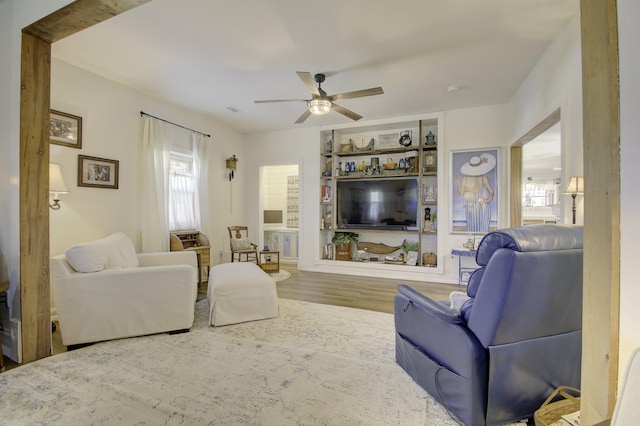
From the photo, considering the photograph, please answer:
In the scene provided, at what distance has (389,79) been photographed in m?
3.52

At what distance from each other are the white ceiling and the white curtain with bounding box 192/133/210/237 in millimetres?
840

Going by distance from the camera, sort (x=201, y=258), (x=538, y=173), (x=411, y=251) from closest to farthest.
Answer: (x=201, y=258), (x=411, y=251), (x=538, y=173)

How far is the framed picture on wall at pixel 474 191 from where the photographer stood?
4410 millimetres

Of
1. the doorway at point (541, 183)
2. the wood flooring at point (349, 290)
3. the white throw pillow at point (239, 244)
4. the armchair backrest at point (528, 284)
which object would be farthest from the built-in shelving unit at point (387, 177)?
the armchair backrest at point (528, 284)

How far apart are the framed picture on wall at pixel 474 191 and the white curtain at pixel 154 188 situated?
4.49 meters

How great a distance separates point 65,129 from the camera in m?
3.10

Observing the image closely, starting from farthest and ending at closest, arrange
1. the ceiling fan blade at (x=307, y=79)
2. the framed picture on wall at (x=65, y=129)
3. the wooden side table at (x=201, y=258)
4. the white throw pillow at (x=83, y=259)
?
1. the wooden side table at (x=201, y=258)
2. the framed picture on wall at (x=65, y=129)
3. the ceiling fan blade at (x=307, y=79)
4. the white throw pillow at (x=83, y=259)

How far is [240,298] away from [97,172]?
241 cm

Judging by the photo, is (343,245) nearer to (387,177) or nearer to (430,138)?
(387,177)

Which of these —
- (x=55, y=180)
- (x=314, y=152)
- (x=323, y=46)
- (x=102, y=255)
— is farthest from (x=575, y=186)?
(x=55, y=180)

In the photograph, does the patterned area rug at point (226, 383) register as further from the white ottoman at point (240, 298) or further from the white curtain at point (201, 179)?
the white curtain at point (201, 179)

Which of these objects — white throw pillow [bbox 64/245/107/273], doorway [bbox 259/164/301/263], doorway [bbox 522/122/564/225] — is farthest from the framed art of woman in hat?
white throw pillow [bbox 64/245/107/273]

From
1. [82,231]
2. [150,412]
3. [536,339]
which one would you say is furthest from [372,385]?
[82,231]

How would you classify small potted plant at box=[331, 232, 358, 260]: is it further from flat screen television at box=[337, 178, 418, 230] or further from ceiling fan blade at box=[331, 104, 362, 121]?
ceiling fan blade at box=[331, 104, 362, 121]
